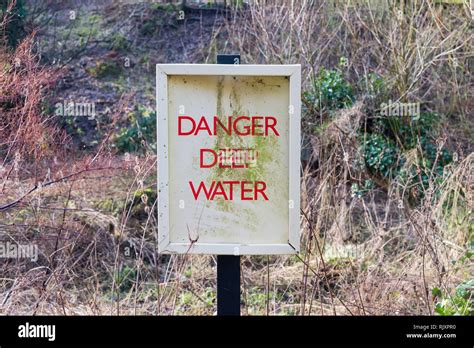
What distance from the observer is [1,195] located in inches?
189

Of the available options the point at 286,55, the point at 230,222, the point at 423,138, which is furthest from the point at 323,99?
the point at 230,222

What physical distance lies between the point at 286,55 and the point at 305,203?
115 inches

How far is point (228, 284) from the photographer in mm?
2721

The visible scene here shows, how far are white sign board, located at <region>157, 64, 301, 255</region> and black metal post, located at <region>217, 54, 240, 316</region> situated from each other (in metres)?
A: 0.09

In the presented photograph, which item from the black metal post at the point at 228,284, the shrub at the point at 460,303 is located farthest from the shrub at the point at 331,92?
the black metal post at the point at 228,284

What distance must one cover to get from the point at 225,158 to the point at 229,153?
3cm

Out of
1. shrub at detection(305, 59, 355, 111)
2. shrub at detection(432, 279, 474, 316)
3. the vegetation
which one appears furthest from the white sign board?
shrub at detection(305, 59, 355, 111)

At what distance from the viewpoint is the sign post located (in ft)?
8.59

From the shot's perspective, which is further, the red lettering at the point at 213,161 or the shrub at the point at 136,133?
the shrub at the point at 136,133

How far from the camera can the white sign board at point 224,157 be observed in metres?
2.62

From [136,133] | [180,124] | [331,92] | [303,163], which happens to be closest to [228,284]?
[180,124]

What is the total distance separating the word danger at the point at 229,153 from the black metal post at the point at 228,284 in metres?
A: 0.27

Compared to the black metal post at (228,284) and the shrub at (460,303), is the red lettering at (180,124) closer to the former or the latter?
the black metal post at (228,284)

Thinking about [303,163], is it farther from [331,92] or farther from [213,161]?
[213,161]
